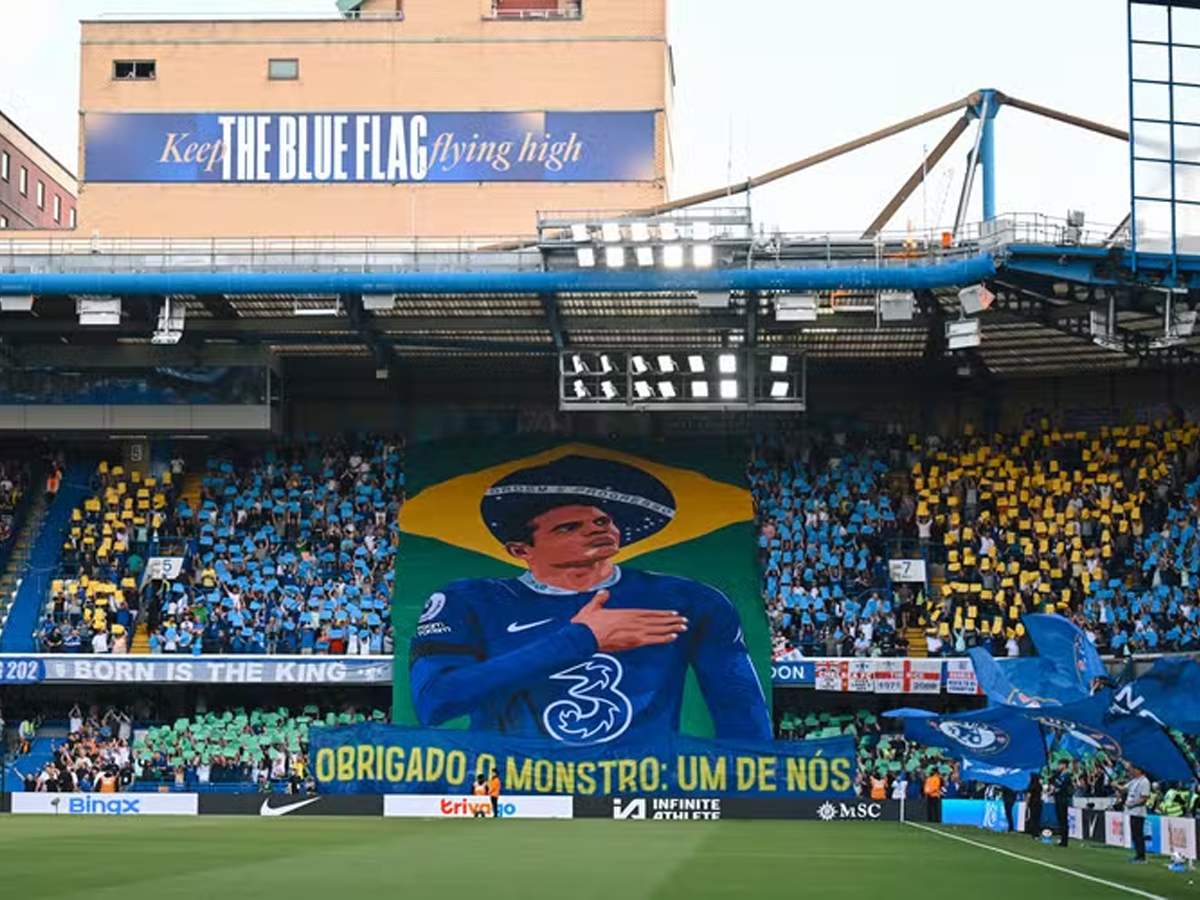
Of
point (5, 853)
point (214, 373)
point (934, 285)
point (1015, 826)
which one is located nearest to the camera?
point (5, 853)

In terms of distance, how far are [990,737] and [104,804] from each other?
26.3 meters

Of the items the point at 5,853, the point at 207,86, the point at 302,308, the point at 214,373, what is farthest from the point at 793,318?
the point at 5,853

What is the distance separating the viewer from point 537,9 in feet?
215

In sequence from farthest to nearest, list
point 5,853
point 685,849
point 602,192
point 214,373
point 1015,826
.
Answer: point 602,192 < point 214,373 < point 1015,826 < point 685,849 < point 5,853

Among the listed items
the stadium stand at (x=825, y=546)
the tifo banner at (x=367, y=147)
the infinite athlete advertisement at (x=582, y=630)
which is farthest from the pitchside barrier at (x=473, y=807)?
the tifo banner at (x=367, y=147)

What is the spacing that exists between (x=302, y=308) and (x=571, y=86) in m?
13.3

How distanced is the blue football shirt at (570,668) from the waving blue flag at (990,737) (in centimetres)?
1918

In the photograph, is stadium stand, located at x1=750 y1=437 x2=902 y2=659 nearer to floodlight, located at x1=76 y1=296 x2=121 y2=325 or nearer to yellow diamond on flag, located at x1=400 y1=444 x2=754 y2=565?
yellow diamond on flag, located at x1=400 y1=444 x2=754 y2=565

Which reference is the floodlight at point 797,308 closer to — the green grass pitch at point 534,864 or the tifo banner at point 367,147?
the tifo banner at point 367,147

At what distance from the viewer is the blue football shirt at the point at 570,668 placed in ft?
181

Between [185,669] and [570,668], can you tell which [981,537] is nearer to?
[570,668]

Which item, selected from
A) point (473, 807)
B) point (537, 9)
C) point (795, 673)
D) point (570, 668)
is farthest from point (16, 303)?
point (795, 673)

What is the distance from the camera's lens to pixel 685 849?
112 feet

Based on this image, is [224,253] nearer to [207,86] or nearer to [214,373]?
[214,373]
